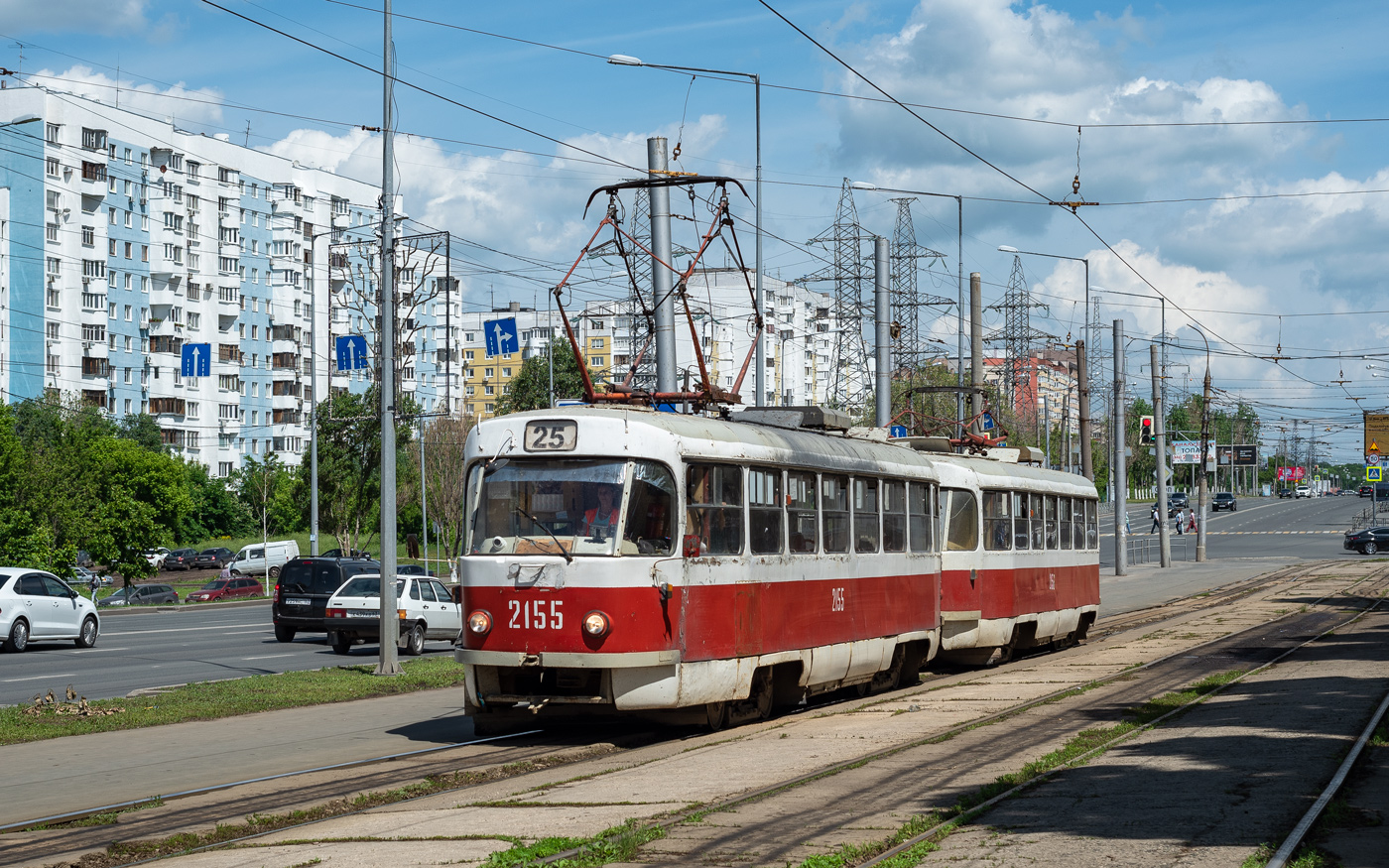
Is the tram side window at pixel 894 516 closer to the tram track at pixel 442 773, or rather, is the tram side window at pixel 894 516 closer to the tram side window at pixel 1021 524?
the tram track at pixel 442 773

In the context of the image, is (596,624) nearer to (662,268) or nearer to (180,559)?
(662,268)

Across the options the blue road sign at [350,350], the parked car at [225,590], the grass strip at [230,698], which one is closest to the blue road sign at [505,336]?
the blue road sign at [350,350]

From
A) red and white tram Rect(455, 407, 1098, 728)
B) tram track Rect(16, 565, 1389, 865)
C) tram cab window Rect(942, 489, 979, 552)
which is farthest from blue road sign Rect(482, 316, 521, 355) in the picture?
red and white tram Rect(455, 407, 1098, 728)

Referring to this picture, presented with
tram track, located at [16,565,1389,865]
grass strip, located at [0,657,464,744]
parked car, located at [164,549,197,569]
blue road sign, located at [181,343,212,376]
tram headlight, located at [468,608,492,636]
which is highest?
blue road sign, located at [181,343,212,376]

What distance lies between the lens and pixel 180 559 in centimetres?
8069

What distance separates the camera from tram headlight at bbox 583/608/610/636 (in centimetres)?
1266

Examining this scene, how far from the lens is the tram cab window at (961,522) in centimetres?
2055

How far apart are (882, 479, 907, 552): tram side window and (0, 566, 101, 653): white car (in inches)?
702

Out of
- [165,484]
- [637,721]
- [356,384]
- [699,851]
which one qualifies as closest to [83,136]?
[165,484]

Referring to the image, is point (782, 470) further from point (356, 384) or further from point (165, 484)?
point (356, 384)

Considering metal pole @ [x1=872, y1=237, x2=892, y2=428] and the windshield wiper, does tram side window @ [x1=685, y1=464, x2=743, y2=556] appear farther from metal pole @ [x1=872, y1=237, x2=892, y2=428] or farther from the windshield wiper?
metal pole @ [x1=872, y1=237, x2=892, y2=428]

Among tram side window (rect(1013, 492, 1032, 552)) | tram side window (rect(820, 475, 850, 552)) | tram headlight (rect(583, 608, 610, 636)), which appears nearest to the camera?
tram headlight (rect(583, 608, 610, 636))

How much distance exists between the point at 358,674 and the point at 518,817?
1233 centimetres

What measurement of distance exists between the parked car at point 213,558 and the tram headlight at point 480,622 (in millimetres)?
70545
